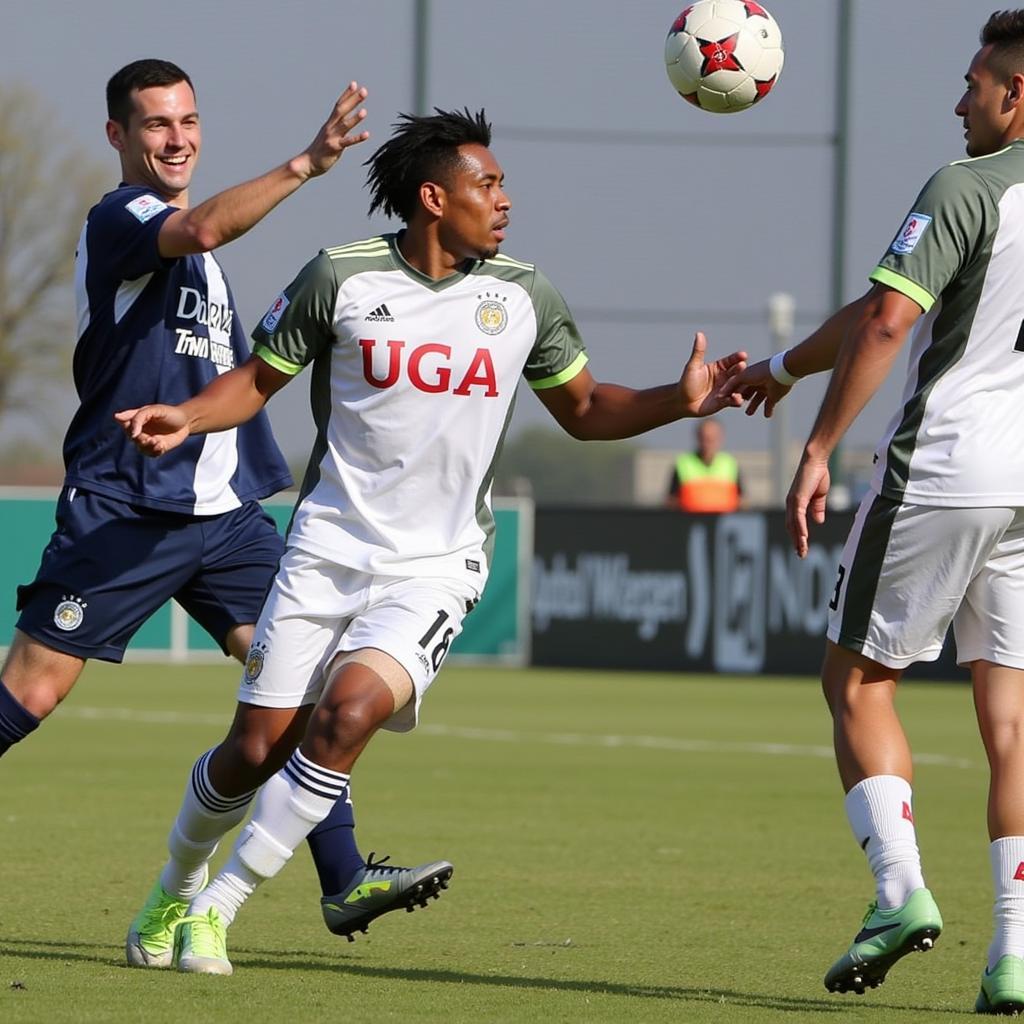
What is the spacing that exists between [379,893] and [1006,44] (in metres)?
2.76

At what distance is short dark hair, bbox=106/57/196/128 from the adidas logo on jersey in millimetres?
1230

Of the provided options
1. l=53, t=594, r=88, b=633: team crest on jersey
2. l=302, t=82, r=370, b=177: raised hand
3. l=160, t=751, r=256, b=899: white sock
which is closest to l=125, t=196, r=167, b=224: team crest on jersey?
l=302, t=82, r=370, b=177: raised hand

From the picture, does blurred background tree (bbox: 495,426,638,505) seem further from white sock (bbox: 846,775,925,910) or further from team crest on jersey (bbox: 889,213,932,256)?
team crest on jersey (bbox: 889,213,932,256)

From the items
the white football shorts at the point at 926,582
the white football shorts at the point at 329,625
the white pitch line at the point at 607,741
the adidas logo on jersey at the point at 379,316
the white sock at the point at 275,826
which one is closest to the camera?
the white football shorts at the point at 926,582

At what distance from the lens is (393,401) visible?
5930 millimetres

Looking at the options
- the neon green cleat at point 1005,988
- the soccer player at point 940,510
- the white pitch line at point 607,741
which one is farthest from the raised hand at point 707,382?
the white pitch line at point 607,741

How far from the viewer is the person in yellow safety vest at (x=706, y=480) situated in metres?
21.3

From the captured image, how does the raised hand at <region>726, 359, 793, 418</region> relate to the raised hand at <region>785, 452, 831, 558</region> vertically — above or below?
above

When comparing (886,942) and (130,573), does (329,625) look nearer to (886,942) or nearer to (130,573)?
(130,573)

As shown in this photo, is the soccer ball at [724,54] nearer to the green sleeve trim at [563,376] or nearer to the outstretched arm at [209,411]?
the green sleeve trim at [563,376]

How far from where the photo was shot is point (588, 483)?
2612cm

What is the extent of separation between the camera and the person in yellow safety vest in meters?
21.3

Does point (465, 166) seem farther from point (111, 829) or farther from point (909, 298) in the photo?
point (111, 829)

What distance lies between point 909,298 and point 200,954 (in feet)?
8.00
